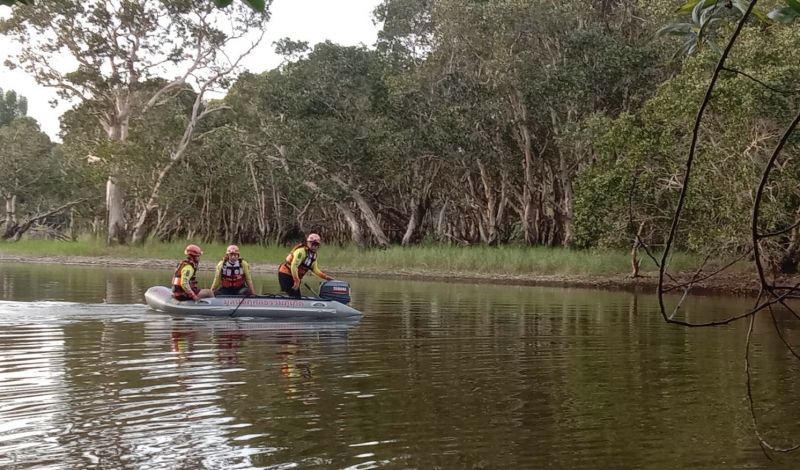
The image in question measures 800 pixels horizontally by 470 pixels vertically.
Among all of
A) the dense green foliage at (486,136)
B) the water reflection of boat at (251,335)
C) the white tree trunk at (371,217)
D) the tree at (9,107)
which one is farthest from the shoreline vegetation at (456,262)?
the tree at (9,107)

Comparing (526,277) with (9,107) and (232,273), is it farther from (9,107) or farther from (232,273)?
(9,107)

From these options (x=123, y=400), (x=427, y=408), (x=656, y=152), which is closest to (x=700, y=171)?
(x=656, y=152)

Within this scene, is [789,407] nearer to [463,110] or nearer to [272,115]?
[463,110]

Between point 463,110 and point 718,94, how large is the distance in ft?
36.7

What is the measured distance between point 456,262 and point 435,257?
3.48ft

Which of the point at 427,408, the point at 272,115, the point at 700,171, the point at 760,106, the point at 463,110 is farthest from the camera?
the point at 272,115

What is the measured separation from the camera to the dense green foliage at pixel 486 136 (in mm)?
21500

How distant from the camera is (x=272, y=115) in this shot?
35500 mm

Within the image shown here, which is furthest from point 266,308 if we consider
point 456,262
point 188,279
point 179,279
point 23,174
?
point 23,174

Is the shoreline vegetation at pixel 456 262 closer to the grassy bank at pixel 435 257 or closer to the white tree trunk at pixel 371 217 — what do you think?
the grassy bank at pixel 435 257

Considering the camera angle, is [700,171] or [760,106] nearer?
[760,106]

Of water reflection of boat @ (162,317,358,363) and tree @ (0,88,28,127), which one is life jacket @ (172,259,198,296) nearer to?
water reflection of boat @ (162,317,358,363)

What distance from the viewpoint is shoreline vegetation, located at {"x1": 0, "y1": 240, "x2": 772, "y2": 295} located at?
2534cm

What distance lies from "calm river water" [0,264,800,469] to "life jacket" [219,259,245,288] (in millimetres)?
1110
